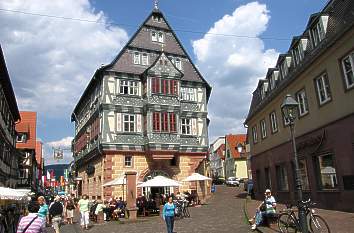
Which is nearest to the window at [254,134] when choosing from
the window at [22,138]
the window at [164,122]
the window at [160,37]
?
the window at [164,122]

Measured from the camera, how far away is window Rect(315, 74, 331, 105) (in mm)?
17147

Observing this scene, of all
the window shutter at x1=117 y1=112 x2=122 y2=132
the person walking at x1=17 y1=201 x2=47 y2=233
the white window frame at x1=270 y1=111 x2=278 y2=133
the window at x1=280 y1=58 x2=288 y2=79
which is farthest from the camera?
the window shutter at x1=117 y1=112 x2=122 y2=132

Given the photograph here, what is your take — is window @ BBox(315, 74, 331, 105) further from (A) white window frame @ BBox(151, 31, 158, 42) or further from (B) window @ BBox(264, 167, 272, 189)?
(A) white window frame @ BBox(151, 31, 158, 42)

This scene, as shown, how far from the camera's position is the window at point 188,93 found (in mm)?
34156

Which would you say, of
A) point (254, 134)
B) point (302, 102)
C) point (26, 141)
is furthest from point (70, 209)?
point (26, 141)

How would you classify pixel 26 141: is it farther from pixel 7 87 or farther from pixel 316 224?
pixel 316 224

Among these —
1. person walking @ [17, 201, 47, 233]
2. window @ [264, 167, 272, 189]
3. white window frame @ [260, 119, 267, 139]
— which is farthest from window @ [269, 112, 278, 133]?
person walking @ [17, 201, 47, 233]

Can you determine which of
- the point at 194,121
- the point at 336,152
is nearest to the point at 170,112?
the point at 194,121

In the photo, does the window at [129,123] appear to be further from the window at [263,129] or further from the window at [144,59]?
the window at [263,129]

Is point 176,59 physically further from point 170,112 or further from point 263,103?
point 263,103

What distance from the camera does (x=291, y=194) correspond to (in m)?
21.9

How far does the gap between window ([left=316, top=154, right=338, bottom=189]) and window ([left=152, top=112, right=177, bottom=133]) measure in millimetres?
15277

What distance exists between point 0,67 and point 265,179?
70.8 ft

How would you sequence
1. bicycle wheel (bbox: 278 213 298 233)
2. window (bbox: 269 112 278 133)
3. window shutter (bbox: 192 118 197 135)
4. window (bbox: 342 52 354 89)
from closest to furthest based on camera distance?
bicycle wheel (bbox: 278 213 298 233)
window (bbox: 342 52 354 89)
window (bbox: 269 112 278 133)
window shutter (bbox: 192 118 197 135)
